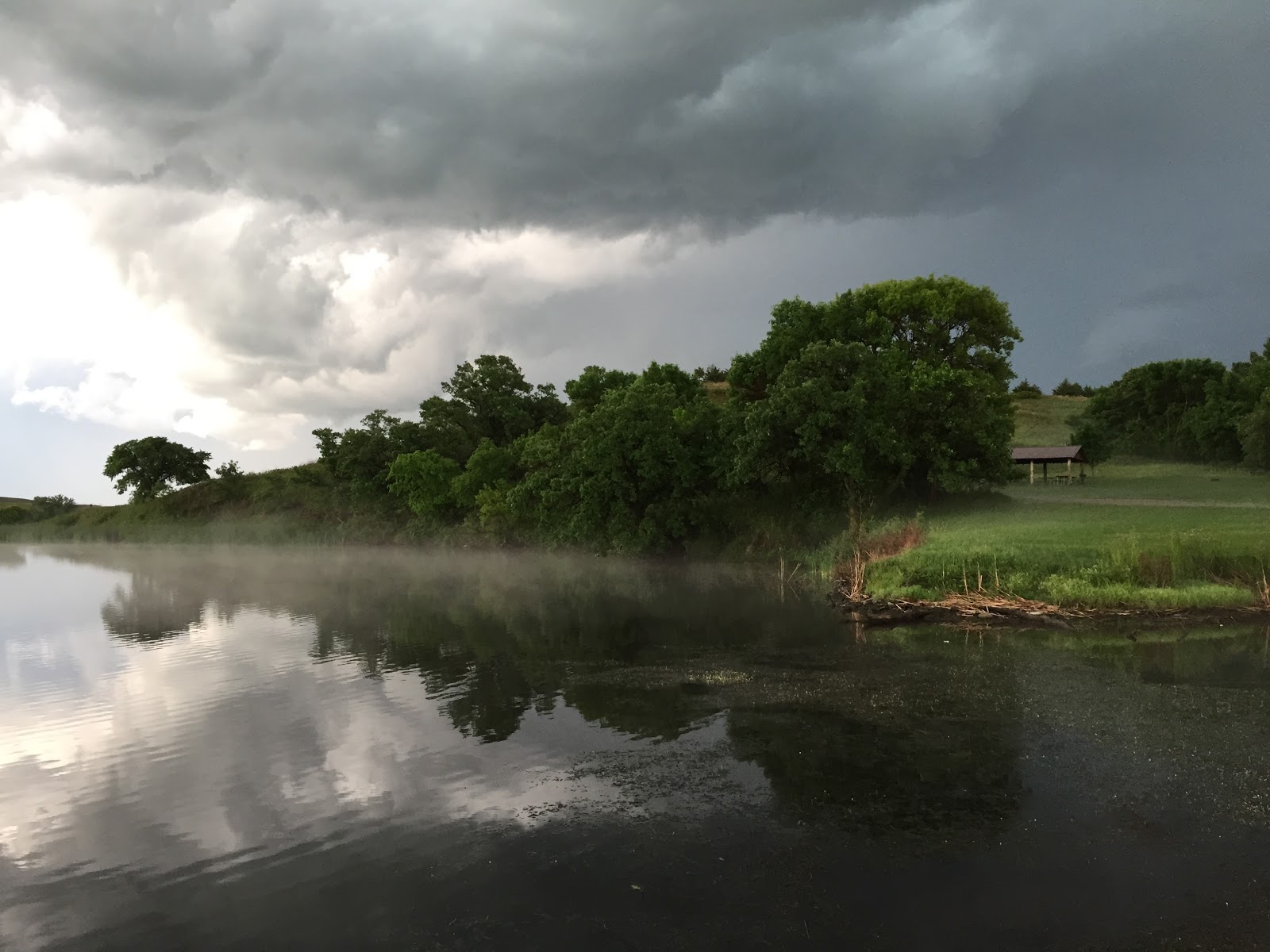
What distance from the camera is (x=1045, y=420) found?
116 metres

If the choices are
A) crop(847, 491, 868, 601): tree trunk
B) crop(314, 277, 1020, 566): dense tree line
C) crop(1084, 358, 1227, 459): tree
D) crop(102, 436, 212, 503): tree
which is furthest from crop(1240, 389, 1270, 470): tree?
crop(102, 436, 212, 503): tree

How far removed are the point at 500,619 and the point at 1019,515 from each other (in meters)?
28.7

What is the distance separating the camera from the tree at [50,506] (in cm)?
14300

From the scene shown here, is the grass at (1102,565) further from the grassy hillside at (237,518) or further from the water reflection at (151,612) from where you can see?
the grassy hillside at (237,518)

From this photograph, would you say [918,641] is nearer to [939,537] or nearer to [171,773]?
[939,537]

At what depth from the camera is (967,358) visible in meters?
63.3

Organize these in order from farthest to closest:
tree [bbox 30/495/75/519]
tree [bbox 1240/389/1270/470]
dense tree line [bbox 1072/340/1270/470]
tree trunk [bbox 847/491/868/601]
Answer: tree [bbox 30/495/75/519] → dense tree line [bbox 1072/340/1270/470] → tree [bbox 1240/389/1270/470] → tree trunk [bbox 847/491/868/601]

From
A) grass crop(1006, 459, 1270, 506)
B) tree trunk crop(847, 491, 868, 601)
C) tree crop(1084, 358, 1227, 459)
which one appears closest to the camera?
tree trunk crop(847, 491, 868, 601)

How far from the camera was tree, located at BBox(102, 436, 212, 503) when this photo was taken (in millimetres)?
121625

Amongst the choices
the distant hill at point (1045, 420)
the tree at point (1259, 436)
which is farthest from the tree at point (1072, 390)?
the tree at point (1259, 436)

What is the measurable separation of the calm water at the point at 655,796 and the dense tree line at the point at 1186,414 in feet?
206

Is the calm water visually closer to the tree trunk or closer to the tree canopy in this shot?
the tree trunk

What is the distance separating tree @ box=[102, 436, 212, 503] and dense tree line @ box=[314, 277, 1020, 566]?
7230 centimetres

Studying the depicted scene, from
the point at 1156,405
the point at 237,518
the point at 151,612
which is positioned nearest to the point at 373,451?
the point at 237,518
